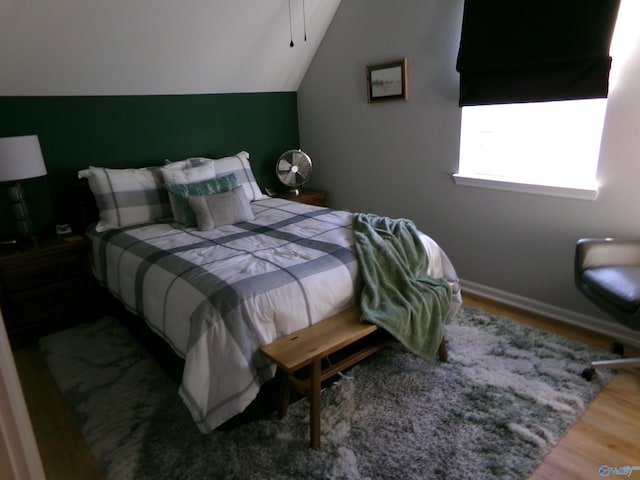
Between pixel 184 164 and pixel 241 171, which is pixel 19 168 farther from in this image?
pixel 241 171

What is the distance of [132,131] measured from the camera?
3379mm

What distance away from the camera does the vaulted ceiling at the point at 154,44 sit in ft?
8.46

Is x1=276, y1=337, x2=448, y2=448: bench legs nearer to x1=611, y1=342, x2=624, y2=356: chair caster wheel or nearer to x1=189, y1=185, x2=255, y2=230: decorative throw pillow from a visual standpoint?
x1=189, y1=185, x2=255, y2=230: decorative throw pillow

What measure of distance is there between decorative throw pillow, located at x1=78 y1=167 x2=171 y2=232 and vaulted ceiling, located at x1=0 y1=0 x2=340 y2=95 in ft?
2.20

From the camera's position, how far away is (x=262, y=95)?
4.07m

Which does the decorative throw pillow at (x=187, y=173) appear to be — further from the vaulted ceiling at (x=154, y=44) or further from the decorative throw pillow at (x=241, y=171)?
the vaulted ceiling at (x=154, y=44)

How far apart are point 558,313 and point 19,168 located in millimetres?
3537

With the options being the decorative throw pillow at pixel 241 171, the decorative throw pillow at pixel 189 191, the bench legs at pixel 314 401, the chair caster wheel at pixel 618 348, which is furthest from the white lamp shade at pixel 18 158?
the chair caster wheel at pixel 618 348

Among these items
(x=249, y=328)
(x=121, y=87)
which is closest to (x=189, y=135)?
(x=121, y=87)

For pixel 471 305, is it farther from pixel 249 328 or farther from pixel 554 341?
pixel 249 328

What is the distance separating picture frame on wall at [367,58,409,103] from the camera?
329cm

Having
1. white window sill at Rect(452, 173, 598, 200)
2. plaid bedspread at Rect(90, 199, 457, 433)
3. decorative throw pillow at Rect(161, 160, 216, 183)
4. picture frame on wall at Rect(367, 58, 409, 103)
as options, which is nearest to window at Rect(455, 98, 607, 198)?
white window sill at Rect(452, 173, 598, 200)

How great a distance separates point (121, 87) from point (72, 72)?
0.36 meters

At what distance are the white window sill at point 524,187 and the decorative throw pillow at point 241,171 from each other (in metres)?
1.63
